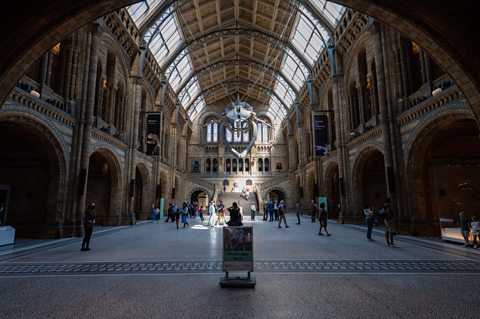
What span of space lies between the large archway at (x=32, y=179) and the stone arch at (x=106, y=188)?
446 cm

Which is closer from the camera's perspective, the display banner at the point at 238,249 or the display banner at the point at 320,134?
the display banner at the point at 238,249

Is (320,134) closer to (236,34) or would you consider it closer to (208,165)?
(236,34)

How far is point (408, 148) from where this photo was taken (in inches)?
490

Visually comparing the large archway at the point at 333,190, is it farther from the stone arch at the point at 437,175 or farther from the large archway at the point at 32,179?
the large archway at the point at 32,179

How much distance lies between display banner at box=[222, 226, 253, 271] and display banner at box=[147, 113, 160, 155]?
17444mm

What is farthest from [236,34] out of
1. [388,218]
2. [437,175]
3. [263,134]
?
[388,218]

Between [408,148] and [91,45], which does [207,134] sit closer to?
[91,45]

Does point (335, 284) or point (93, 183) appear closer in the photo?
point (335, 284)

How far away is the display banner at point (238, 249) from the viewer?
5016 millimetres

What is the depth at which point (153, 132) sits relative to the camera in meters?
21.1

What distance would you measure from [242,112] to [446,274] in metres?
26.2

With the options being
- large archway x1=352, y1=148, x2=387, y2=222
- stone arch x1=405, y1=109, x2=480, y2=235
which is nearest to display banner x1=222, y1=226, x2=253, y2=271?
stone arch x1=405, y1=109, x2=480, y2=235

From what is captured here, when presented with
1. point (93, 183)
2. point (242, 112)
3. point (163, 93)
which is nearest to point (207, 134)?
point (242, 112)

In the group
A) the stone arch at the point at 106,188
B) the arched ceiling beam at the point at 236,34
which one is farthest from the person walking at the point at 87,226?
the arched ceiling beam at the point at 236,34
